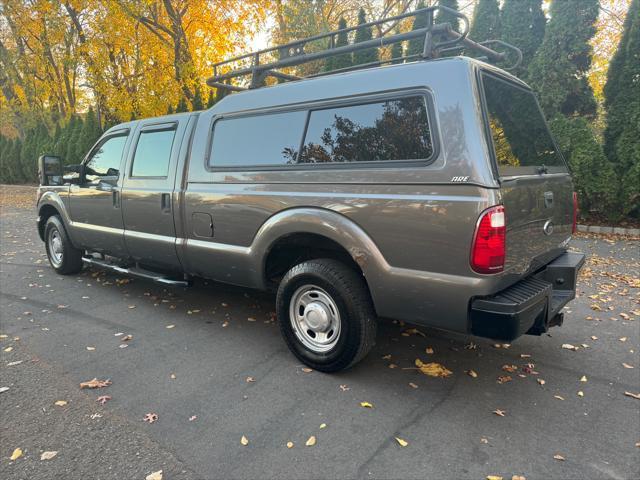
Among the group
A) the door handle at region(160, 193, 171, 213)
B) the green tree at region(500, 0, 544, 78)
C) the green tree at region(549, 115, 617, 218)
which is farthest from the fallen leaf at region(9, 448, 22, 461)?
the green tree at region(500, 0, 544, 78)

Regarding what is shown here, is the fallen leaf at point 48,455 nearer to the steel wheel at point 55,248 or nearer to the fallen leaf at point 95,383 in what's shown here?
the fallen leaf at point 95,383

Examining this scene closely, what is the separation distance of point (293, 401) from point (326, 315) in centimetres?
67

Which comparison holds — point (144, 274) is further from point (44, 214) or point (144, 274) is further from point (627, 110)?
point (627, 110)

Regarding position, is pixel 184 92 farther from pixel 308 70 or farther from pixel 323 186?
pixel 323 186

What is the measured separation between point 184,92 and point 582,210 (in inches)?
488

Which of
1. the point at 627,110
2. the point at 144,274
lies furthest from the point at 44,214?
the point at 627,110

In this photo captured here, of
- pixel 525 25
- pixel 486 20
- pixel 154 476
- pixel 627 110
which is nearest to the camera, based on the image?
pixel 154 476

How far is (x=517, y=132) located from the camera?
10.5 ft

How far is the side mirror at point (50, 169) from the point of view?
583cm

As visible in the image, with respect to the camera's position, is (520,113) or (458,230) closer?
(458,230)

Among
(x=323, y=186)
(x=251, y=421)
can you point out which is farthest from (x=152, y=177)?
(x=251, y=421)

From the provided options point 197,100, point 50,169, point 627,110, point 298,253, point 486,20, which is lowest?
point 298,253

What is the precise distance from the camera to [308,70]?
1809cm

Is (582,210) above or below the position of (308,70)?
below
